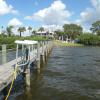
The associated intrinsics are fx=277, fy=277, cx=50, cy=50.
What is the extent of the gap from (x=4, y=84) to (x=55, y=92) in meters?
7.54

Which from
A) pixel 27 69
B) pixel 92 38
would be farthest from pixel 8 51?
pixel 92 38

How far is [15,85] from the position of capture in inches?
871

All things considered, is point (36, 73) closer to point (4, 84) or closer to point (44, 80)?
point (44, 80)

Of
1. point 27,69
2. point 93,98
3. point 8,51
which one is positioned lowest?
point 93,98

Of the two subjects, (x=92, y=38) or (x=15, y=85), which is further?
(x=92, y=38)

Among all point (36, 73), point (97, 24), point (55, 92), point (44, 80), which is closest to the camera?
point (55, 92)

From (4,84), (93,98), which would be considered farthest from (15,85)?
(4,84)

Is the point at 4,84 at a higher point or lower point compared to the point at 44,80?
higher

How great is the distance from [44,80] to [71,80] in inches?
98.9

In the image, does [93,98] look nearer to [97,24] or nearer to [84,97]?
[84,97]

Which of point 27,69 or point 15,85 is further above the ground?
point 27,69

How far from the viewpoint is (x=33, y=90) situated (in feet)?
68.0

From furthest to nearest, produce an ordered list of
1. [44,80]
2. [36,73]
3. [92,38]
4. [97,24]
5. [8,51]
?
[97,24] < [92,38] < [36,73] < [44,80] < [8,51]

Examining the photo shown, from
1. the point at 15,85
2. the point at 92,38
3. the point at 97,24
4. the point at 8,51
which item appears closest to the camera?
the point at 8,51
